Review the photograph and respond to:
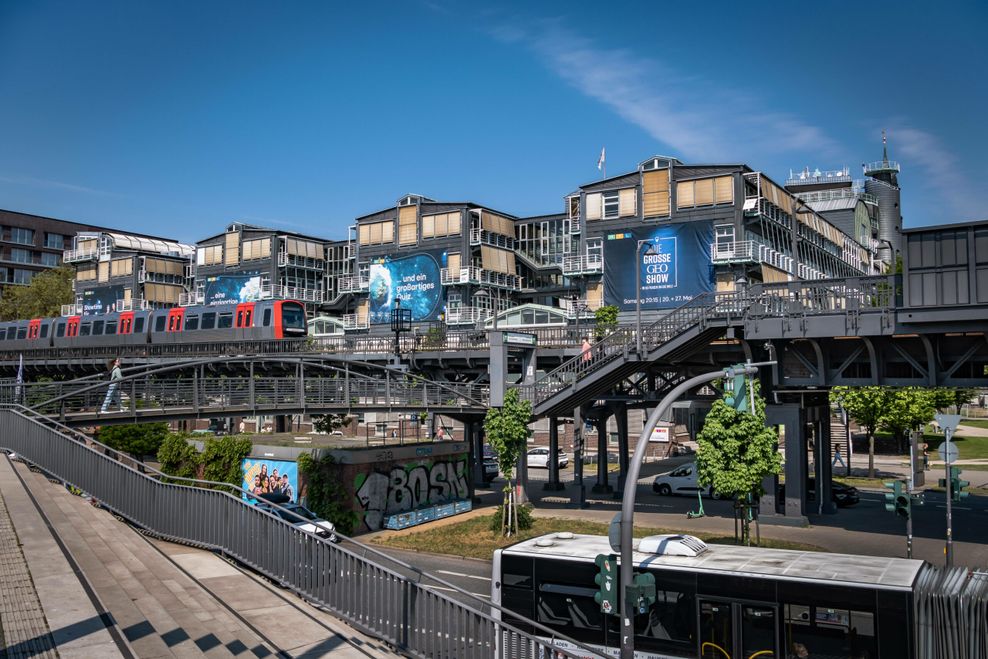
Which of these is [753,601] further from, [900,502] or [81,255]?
[81,255]

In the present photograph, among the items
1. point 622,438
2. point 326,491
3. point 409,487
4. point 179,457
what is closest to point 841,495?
point 622,438

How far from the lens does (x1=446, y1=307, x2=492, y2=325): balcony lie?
75.1 m

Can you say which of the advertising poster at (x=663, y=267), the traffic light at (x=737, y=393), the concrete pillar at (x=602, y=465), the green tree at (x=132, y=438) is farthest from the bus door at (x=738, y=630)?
the advertising poster at (x=663, y=267)

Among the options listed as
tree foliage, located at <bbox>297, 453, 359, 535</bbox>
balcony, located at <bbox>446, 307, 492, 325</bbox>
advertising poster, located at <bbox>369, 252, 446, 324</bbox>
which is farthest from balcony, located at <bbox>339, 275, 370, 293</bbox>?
tree foliage, located at <bbox>297, 453, 359, 535</bbox>

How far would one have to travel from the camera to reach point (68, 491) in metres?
19.1

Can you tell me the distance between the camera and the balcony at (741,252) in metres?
58.8

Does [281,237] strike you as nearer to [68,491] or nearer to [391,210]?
[391,210]

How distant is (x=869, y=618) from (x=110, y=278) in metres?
114

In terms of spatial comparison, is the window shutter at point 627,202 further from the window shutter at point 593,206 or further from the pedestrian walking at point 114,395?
the pedestrian walking at point 114,395

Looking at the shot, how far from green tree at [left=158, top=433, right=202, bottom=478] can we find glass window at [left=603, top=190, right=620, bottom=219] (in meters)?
39.0

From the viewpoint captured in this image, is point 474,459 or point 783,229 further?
point 783,229

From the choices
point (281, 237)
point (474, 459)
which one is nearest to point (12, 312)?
point (281, 237)

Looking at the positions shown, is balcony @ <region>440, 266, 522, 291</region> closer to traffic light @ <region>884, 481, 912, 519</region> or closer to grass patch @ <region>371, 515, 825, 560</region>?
grass patch @ <region>371, 515, 825, 560</region>

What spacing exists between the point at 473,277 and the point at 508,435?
147ft
